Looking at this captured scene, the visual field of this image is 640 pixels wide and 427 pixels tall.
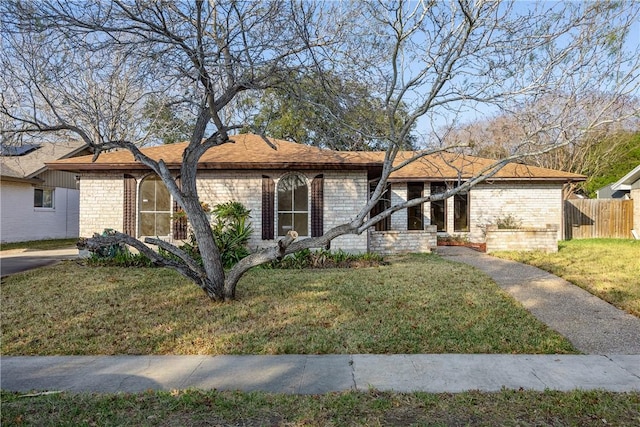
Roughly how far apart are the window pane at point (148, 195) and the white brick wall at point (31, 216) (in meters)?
9.49

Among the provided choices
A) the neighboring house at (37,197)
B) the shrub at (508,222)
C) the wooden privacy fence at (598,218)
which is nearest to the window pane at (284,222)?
the shrub at (508,222)

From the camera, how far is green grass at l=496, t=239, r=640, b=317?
8.31m

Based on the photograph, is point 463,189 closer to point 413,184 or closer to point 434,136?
point 434,136

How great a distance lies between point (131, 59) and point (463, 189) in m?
6.10

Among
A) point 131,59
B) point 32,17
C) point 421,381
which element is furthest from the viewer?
point 131,59

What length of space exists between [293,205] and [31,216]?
14.7 meters

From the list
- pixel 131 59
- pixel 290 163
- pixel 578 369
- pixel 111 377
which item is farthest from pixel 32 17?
pixel 578 369

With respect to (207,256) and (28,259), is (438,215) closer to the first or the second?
(207,256)

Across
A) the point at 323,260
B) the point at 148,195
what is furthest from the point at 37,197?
the point at 323,260

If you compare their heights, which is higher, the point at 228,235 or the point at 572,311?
the point at 228,235

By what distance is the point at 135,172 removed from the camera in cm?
1372

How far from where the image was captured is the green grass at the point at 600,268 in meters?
8.31

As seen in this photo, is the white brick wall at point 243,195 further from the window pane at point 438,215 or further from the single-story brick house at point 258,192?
the window pane at point 438,215

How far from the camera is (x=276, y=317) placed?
693 cm
